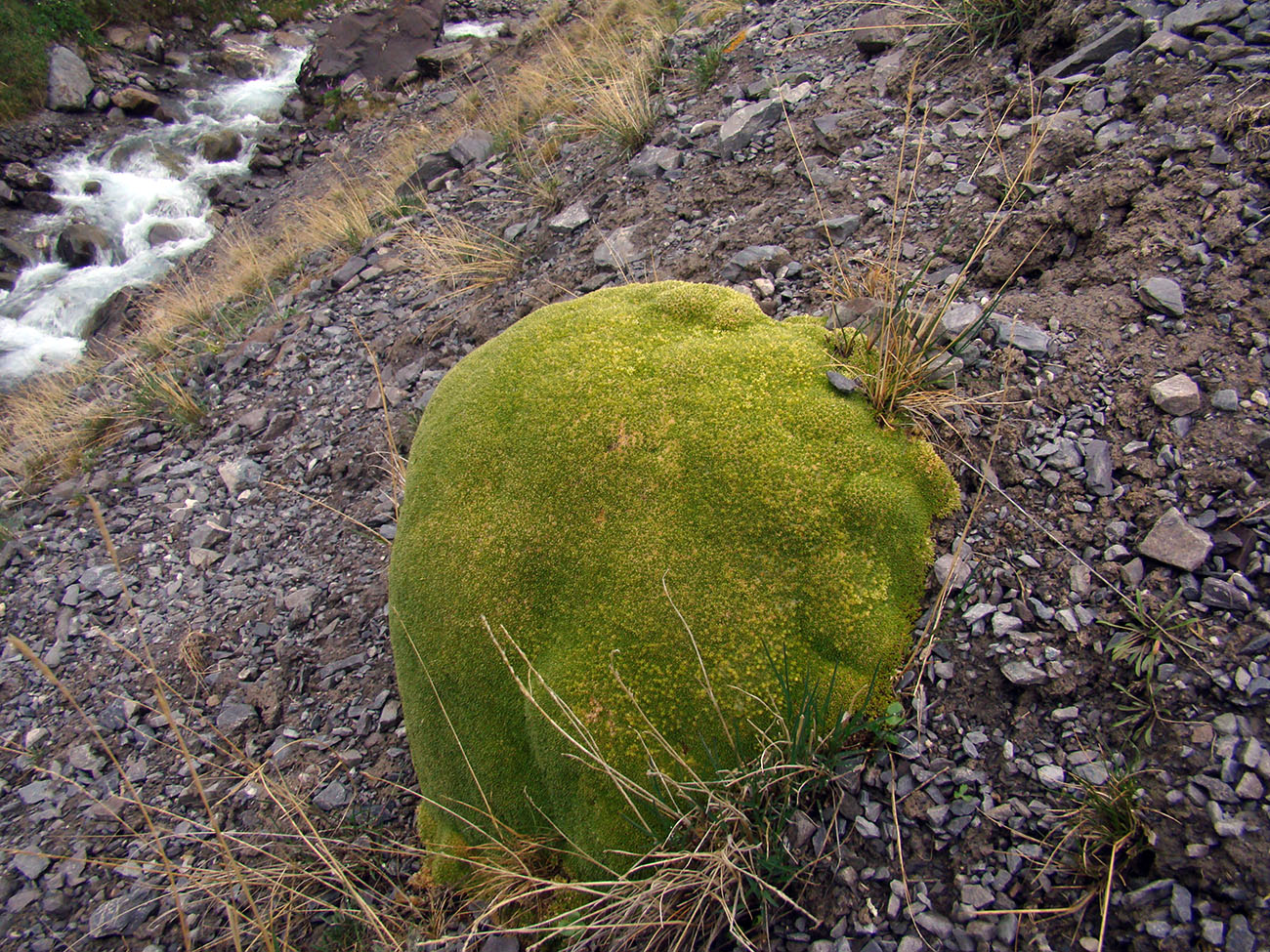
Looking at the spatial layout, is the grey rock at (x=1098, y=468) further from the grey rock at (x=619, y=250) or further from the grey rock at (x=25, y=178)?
the grey rock at (x=25, y=178)

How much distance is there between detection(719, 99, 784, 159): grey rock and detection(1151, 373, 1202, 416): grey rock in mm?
3798

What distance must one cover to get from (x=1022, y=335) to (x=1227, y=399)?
78 cm

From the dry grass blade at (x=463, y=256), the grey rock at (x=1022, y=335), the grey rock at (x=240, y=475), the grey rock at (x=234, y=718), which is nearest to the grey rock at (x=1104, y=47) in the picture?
the grey rock at (x=1022, y=335)

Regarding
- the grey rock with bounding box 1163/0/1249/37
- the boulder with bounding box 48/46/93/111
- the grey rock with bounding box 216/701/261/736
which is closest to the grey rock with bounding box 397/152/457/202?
the grey rock with bounding box 216/701/261/736

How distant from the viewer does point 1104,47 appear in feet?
12.9

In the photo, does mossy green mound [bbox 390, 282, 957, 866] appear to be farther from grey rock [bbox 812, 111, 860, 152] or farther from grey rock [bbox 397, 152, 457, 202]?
grey rock [bbox 397, 152, 457, 202]

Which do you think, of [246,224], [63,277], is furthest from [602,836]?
[63,277]

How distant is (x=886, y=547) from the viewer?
8.63 feet

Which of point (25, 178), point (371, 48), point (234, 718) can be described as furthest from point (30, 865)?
point (371, 48)

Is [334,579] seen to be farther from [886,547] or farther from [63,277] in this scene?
[63,277]

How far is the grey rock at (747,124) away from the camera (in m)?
5.46

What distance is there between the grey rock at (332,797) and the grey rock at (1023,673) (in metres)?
3.01

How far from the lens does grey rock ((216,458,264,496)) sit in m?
5.68

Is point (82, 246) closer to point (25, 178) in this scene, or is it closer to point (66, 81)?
point (25, 178)
